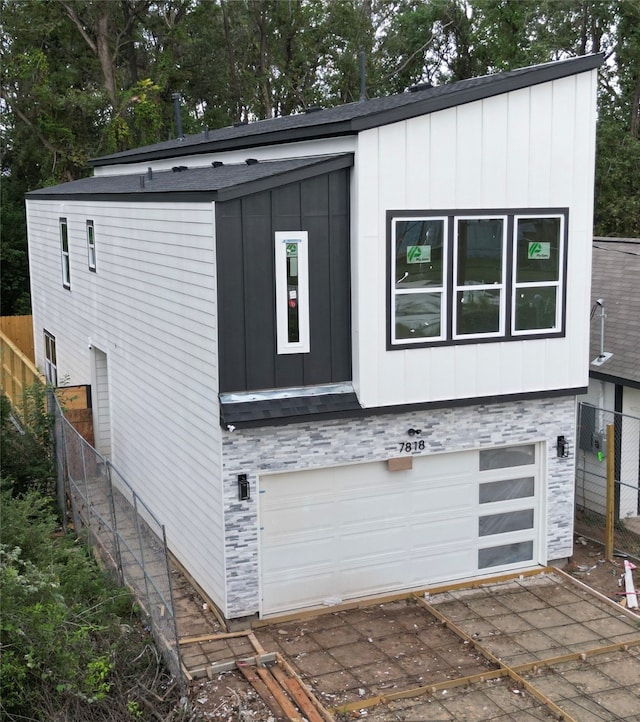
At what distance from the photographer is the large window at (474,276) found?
1071 centimetres

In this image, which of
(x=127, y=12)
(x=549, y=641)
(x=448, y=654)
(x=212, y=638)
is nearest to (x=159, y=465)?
(x=212, y=638)

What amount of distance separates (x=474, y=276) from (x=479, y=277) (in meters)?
0.07

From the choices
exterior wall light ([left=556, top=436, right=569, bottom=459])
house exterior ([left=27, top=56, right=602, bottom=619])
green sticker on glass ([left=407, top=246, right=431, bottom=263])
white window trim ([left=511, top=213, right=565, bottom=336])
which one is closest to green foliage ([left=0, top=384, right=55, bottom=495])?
house exterior ([left=27, top=56, right=602, bottom=619])

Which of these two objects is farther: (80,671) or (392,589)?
(392,589)

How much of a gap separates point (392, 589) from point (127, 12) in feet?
90.0

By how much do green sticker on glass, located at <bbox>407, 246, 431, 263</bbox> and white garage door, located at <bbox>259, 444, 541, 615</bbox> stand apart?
8.27 feet

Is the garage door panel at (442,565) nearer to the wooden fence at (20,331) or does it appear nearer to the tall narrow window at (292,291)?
the tall narrow window at (292,291)

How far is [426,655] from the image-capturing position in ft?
32.3

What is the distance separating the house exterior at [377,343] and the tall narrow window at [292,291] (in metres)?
0.02

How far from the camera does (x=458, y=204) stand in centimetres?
1081

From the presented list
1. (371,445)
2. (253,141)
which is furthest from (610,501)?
(253,141)

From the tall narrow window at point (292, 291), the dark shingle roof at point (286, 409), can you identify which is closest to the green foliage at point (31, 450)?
the dark shingle roof at point (286, 409)

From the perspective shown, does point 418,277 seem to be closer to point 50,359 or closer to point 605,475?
point 605,475

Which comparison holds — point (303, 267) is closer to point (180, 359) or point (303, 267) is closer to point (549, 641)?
point (180, 359)
